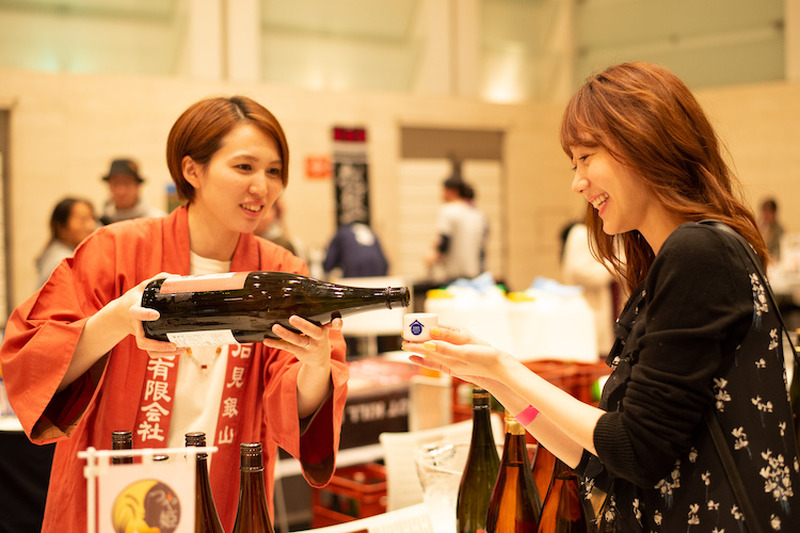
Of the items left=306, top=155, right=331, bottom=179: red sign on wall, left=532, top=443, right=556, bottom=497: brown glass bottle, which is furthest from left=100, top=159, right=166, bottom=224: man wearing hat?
left=532, top=443, right=556, bottom=497: brown glass bottle

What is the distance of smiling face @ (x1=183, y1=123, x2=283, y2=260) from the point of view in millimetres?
1547

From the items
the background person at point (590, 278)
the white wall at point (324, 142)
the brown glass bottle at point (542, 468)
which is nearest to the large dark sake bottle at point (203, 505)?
the brown glass bottle at point (542, 468)

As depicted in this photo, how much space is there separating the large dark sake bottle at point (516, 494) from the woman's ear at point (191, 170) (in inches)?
31.0

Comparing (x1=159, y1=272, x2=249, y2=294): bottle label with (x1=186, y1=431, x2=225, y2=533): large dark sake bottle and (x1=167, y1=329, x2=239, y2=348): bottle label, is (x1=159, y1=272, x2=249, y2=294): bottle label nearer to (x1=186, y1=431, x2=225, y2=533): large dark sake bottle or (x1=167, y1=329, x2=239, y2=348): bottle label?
(x1=167, y1=329, x2=239, y2=348): bottle label

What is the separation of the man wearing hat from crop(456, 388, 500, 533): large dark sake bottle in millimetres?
4240

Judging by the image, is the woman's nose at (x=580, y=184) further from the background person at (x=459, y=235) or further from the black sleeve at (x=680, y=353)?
the background person at (x=459, y=235)

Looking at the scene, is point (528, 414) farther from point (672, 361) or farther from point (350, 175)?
point (350, 175)

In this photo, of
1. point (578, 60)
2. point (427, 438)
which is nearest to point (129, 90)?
point (578, 60)

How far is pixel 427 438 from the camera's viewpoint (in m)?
2.12

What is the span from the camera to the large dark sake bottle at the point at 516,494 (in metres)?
1.28

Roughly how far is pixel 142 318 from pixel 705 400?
0.80 m

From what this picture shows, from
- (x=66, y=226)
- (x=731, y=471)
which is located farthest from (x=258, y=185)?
(x=66, y=226)

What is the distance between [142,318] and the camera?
3.83ft

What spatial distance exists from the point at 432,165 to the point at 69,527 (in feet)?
28.9
